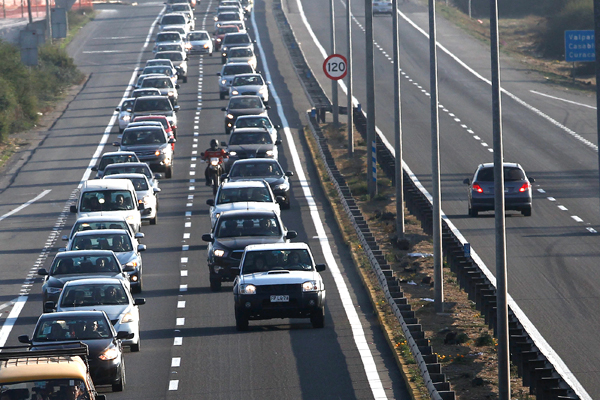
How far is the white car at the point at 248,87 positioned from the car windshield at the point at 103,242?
2881cm

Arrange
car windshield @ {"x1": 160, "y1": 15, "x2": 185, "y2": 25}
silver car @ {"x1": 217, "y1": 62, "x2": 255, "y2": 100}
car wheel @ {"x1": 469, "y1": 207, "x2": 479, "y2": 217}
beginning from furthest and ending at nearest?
car windshield @ {"x1": 160, "y1": 15, "x2": 185, "y2": 25}, silver car @ {"x1": 217, "y1": 62, "x2": 255, "y2": 100}, car wheel @ {"x1": 469, "y1": 207, "x2": 479, "y2": 217}

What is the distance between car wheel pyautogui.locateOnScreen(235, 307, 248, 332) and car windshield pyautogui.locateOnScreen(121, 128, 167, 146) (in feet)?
67.4

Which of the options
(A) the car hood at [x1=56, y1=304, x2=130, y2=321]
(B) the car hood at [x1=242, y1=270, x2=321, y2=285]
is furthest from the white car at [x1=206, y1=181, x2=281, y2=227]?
(A) the car hood at [x1=56, y1=304, x2=130, y2=321]

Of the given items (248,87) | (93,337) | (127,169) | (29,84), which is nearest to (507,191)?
(127,169)

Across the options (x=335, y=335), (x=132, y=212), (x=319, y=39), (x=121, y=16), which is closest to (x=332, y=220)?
Answer: (x=132, y=212)

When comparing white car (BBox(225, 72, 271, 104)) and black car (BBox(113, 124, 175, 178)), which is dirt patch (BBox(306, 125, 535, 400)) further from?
white car (BBox(225, 72, 271, 104))

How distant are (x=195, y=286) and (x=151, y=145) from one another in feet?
51.6

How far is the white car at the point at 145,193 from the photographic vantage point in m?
33.7

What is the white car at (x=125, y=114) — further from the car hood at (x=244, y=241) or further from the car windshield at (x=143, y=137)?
the car hood at (x=244, y=241)

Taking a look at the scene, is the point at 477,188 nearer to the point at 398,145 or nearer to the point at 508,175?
the point at 508,175

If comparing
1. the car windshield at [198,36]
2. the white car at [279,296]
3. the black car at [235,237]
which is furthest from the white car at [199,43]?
the white car at [279,296]

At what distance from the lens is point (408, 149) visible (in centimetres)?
4669

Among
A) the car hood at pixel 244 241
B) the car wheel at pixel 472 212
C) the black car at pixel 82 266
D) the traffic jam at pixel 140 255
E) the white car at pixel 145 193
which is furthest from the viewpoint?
the car wheel at pixel 472 212

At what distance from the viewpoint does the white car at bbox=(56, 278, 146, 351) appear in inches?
792
